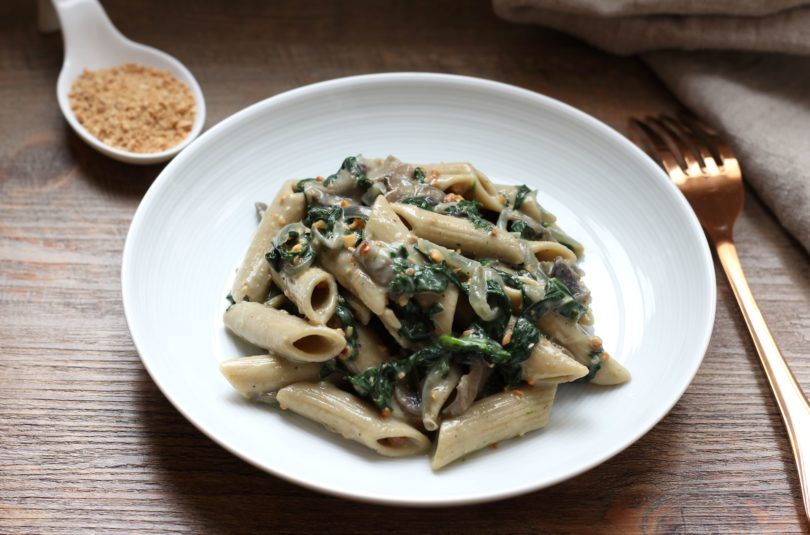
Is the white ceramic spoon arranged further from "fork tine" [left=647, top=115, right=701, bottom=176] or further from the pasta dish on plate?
"fork tine" [left=647, top=115, right=701, bottom=176]

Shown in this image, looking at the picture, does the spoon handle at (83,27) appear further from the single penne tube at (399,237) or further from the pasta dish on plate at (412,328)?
the single penne tube at (399,237)

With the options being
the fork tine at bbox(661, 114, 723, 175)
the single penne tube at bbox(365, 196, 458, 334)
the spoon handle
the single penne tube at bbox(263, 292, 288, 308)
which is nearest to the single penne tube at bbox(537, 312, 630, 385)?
the single penne tube at bbox(365, 196, 458, 334)

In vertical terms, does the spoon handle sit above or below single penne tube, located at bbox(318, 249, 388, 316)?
below

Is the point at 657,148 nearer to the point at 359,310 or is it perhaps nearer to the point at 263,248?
the point at 359,310

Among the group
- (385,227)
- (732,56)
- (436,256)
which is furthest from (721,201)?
(385,227)

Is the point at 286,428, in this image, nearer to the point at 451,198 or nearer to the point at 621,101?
the point at 451,198

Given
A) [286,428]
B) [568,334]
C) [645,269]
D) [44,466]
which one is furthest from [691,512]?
[44,466]

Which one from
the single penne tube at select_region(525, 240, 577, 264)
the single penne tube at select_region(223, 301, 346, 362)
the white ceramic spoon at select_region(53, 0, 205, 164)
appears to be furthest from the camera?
the white ceramic spoon at select_region(53, 0, 205, 164)
